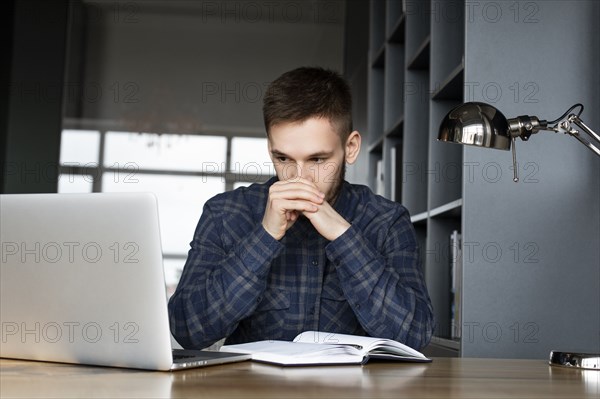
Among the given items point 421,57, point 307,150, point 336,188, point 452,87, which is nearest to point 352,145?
point 336,188

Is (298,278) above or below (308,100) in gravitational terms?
below

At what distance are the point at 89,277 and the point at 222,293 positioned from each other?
55cm

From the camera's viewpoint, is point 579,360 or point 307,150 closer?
point 579,360

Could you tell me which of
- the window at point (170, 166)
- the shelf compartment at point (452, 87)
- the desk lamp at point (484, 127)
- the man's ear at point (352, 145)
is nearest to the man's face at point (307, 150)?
the man's ear at point (352, 145)

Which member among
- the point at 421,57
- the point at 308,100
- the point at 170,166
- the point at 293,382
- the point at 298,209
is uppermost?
the point at 421,57

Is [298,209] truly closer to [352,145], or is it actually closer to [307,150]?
[307,150]

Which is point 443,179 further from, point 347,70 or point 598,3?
point 347,70

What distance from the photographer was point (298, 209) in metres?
1.68

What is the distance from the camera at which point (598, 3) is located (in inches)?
86.1

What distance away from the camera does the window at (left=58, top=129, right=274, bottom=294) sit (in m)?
4.64

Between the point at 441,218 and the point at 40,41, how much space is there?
3.07 m

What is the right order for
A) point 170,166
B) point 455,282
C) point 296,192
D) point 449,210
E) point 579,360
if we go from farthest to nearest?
point 170,166
point 455,282
point 449,210
point 296,192
point 579,360

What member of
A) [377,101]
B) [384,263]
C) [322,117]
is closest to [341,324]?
[384,263]

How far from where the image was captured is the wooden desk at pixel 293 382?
3.32 feet
